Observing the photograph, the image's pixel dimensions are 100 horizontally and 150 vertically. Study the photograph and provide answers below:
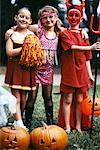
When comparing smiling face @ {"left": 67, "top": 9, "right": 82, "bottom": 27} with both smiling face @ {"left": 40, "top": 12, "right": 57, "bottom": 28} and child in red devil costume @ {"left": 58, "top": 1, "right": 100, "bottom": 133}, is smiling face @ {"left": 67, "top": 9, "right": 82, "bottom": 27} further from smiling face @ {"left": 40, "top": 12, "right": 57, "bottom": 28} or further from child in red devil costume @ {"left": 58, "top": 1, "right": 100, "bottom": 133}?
smiling face @ {"left": 40, "top": 12, "right": 57, "bottom": 28}

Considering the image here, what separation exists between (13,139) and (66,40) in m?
1.35

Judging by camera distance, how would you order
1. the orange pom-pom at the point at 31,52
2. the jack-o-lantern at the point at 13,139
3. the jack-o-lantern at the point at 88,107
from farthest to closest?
the jack-o-lantern at the point at 88,107 < the orange pom-pom at the point at 31,52 < the jack-o-lantern at the point at 13,139

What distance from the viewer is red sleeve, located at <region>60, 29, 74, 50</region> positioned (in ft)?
18.0

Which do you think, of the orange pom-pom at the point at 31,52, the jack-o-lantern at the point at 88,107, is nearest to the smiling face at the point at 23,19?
the orange pom-pom at the point at 31,52

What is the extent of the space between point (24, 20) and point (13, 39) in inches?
10.5

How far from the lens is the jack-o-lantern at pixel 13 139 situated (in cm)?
509

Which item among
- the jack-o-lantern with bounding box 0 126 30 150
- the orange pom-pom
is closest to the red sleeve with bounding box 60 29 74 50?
the orange pom-pom

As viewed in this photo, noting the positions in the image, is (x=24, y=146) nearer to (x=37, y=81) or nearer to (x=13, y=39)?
(x=37, y=81)

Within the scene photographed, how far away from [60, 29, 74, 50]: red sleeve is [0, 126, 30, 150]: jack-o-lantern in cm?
115

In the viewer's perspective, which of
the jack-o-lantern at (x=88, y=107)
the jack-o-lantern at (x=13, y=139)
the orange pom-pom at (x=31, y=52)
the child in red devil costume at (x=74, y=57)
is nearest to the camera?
the jack-o-lantern at (x=13, y=139)

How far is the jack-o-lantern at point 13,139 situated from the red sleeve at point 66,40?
45.4 inches

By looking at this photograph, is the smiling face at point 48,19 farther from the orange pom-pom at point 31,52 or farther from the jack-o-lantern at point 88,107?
the jack-o-lantern at point 88,107

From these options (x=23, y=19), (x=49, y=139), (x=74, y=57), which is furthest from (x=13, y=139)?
(x=23, y=19)

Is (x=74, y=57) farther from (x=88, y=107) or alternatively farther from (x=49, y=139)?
(x=49, y=139)
